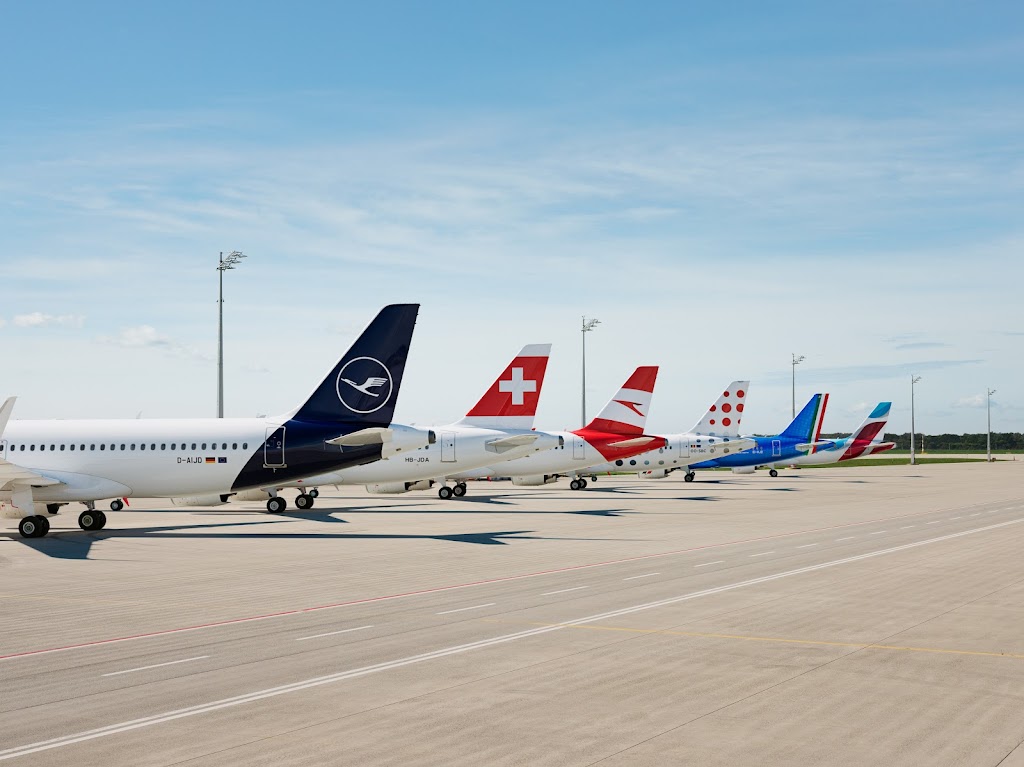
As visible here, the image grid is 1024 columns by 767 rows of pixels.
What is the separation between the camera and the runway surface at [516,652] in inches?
380

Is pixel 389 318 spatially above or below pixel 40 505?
above

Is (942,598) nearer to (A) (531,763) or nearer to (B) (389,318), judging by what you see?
(A) (531,763)

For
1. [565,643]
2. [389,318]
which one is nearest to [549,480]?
[389,318]

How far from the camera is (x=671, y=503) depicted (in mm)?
52969

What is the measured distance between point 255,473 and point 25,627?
21.2 meters

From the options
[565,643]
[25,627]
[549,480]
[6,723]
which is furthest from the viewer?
[549,480]

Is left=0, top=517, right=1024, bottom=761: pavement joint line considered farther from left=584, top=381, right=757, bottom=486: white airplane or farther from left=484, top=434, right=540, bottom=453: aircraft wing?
left=584, top=381, right=757, bottom=486: white airplane

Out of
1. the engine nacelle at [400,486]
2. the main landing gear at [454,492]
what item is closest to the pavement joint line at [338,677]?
the engine nacelle at [400,486]

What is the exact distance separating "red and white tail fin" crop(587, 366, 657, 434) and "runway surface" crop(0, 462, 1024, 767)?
30.0 m

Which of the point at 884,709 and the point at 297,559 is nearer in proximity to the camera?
the point at 884,709

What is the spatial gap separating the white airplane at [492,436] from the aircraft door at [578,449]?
8.31 metres

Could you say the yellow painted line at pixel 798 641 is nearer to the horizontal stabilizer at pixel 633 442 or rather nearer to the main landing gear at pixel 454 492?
the main landing gear at pixel 454 492

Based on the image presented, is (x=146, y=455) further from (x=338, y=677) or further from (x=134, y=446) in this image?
(x=338, y=677)

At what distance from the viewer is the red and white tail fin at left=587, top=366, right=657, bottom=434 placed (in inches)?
2403
